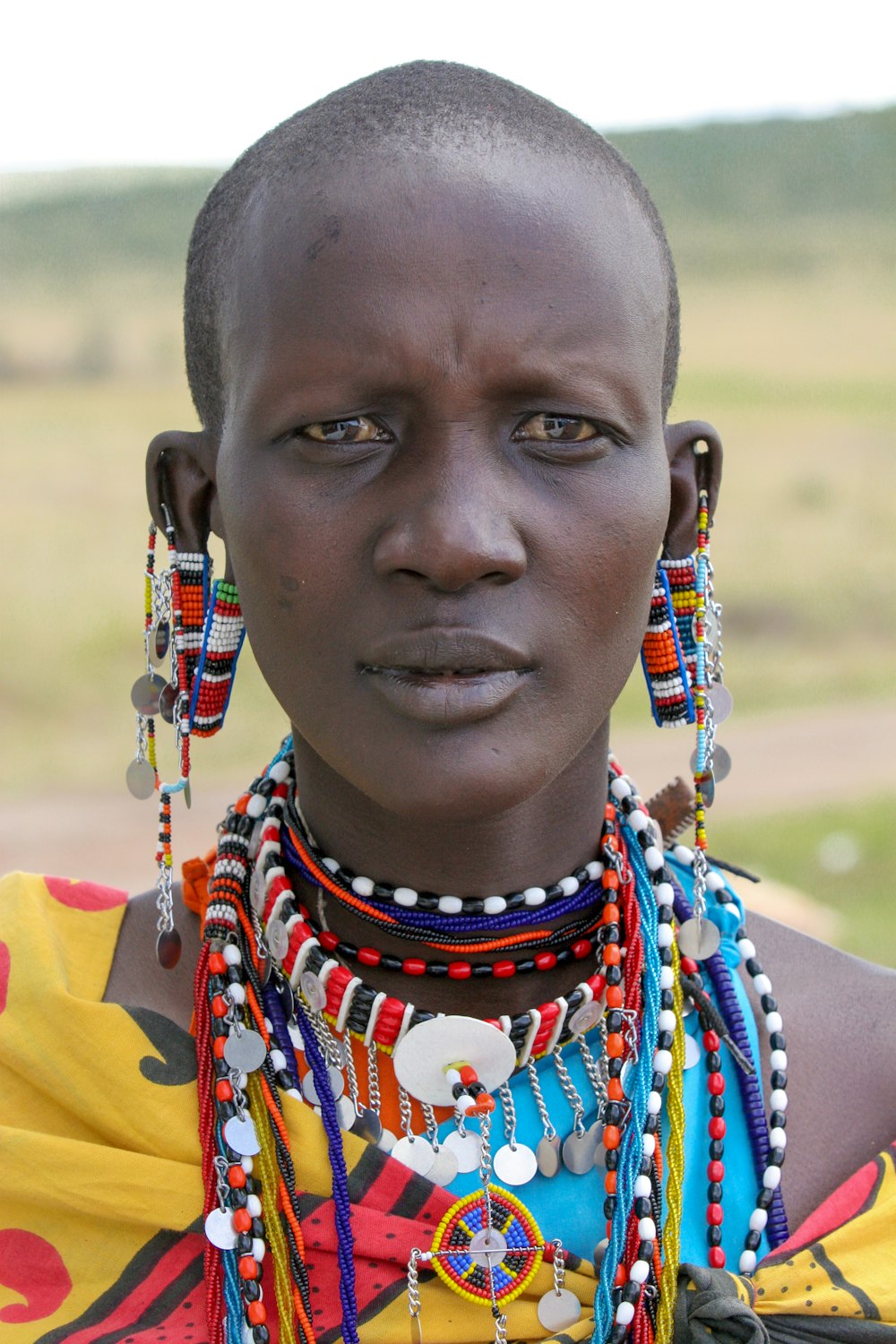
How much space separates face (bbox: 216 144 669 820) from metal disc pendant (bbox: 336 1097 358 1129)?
49cm

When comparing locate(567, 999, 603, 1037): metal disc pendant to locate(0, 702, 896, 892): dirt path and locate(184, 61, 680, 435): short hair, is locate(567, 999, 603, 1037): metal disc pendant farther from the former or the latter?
locate(0, 702, 896, 892): dirt path

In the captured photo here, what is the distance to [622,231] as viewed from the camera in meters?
2.06

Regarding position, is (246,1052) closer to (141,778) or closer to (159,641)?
→ (141,778)

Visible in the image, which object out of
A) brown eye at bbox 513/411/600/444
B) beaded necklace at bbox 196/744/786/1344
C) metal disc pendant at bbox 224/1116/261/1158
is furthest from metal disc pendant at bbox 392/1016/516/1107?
brown eye at bbox 513/411/600/444

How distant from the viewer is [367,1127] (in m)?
2.18

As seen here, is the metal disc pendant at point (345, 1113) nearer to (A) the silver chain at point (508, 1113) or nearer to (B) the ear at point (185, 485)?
(A) the silver chain at point (508, 1113)

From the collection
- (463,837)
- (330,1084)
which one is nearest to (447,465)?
(463,837)

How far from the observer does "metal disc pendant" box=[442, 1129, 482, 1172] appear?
7.12 ft

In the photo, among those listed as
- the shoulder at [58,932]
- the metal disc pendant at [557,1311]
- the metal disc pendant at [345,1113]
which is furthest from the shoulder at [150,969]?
the metal disc pendant at [557,1311]

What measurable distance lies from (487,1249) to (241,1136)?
0.36 m

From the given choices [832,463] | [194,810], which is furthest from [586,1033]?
[832,463]

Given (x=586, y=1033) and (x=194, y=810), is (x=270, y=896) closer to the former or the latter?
(x=586, y=1033)

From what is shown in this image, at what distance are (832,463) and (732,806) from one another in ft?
43.3

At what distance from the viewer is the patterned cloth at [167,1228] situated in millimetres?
2049
